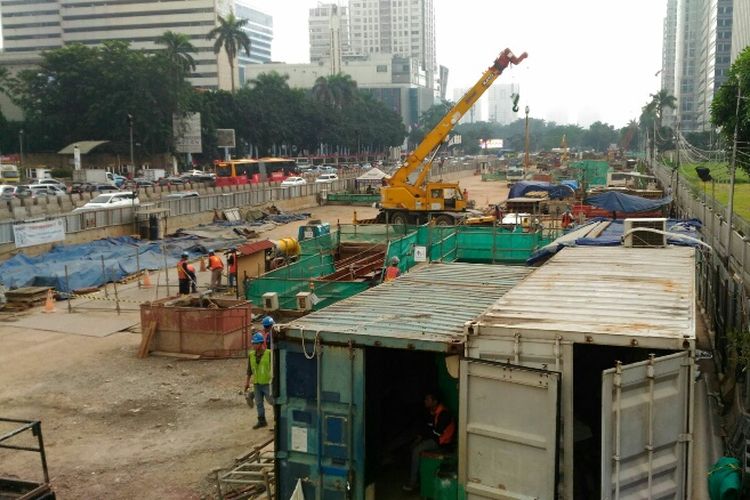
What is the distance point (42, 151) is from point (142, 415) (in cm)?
8164

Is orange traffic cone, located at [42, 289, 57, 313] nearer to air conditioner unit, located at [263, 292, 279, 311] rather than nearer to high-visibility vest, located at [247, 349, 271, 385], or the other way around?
air conditioner unit, located at [263, 292, 279, 311]

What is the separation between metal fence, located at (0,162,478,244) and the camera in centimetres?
2974

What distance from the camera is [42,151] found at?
8538cm

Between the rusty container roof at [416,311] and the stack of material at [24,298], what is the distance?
538 inches

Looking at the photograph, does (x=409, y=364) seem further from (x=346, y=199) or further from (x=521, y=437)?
(x=346, y=199)

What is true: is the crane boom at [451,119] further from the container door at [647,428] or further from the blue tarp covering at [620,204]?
the container door at [647,428]

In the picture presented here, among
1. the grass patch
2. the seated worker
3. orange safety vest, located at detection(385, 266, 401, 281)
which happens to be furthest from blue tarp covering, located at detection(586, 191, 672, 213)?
the seated worker

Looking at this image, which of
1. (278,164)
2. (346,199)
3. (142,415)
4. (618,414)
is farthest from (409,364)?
(278,164)

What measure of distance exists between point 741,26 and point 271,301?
114734 millimetres

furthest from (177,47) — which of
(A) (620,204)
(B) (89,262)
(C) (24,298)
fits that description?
(C) (24,298)

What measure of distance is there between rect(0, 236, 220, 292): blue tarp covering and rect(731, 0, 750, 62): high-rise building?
9531cm

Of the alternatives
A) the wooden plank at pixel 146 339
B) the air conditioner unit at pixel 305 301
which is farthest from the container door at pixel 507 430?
the wooden plank at pixel 146 339

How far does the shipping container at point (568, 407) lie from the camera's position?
6.40m

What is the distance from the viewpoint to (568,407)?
22.2 feet
